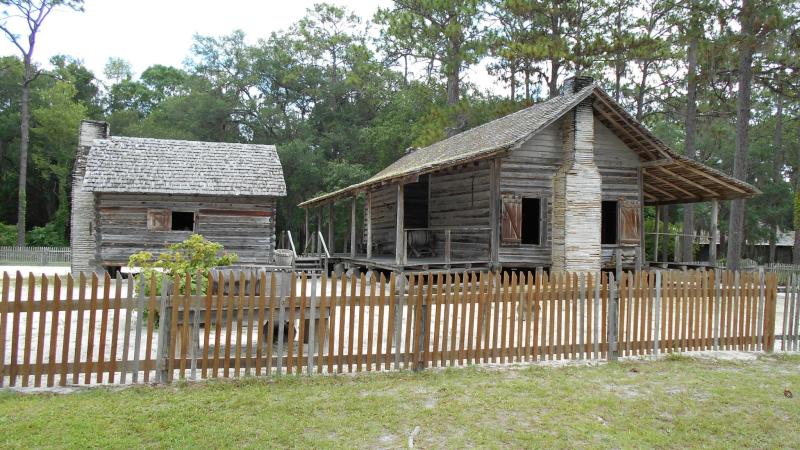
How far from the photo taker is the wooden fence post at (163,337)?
6238mm

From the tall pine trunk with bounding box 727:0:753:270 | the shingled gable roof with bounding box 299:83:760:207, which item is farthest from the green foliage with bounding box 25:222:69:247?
the tall pine trunk with bounding box 727:0:753:270

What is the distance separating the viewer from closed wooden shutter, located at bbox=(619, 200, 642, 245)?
1783cm

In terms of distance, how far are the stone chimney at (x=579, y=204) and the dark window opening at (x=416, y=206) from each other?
732 cm

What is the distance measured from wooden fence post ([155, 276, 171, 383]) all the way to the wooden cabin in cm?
934

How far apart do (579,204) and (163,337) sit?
514 inches

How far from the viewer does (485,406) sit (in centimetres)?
571

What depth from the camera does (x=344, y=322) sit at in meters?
6.91

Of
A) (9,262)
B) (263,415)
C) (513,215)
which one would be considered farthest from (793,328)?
(9,262)

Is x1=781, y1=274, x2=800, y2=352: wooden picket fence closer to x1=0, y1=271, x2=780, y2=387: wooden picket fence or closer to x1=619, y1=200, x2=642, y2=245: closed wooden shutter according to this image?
x1=0, y1=271, x2=780, y2=387: wooden picket fence

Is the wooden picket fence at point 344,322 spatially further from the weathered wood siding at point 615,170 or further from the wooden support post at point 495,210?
the weathered wood siding at point 615,170

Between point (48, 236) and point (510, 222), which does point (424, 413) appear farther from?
point (48, 236)

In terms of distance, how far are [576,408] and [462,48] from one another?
2717cm

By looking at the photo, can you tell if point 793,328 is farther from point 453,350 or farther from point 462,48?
point 462,48

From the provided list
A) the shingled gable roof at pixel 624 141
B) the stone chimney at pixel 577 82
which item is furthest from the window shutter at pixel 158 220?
the stone chimney at pixel 577 82
